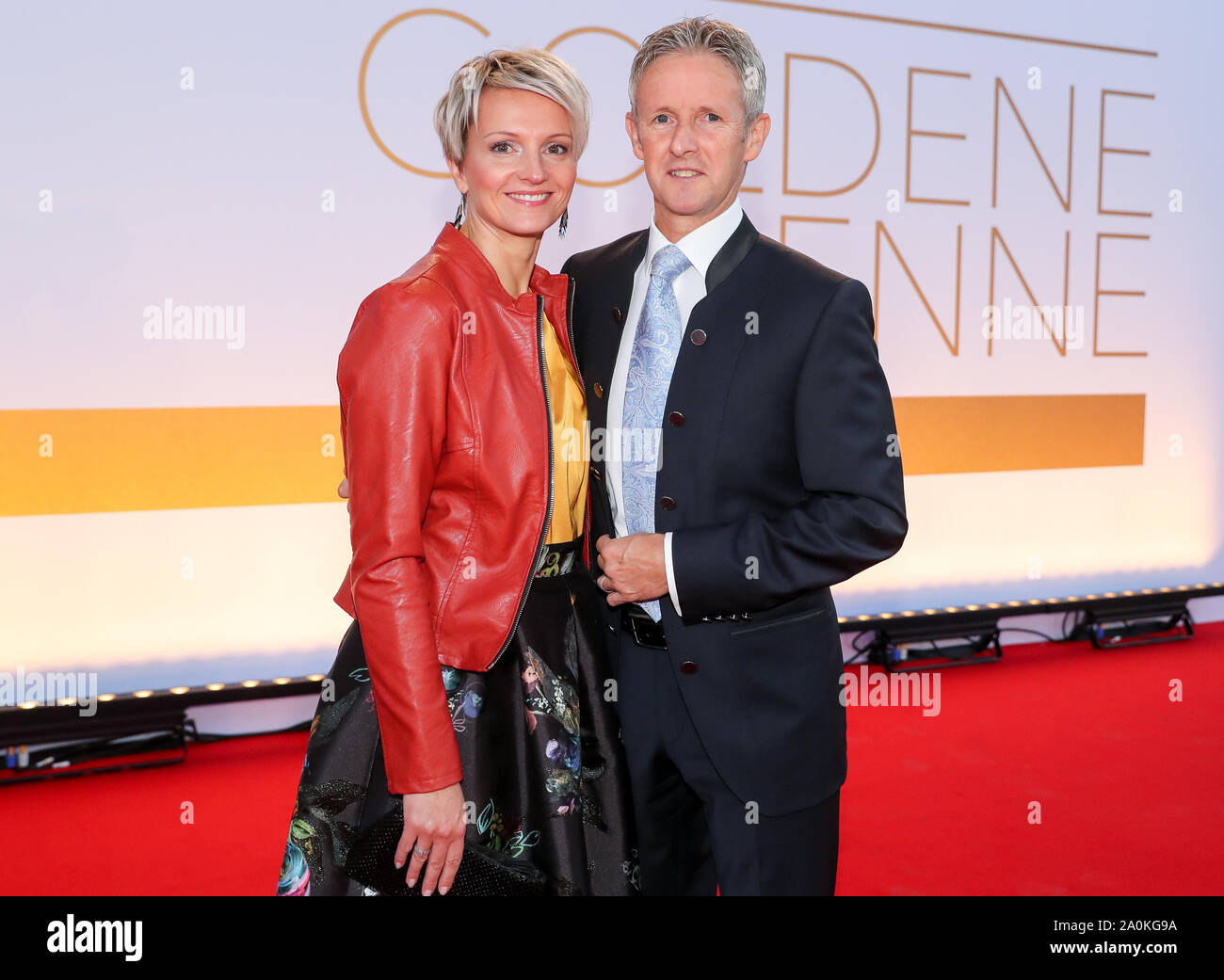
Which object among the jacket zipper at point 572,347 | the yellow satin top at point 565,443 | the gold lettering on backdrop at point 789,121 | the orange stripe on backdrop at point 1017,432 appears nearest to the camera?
the yellow satin top at point 565,443

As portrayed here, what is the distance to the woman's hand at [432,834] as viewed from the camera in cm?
145

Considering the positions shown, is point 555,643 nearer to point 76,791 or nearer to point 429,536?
point 429,536

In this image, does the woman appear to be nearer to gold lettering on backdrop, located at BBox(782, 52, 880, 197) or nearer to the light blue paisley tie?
the light blue paisley tie

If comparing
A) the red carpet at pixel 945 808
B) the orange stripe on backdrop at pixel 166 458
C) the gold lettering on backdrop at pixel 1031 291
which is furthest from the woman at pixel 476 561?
the gold lettering on backdrop at pixel 1031 291

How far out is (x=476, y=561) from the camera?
153 cm

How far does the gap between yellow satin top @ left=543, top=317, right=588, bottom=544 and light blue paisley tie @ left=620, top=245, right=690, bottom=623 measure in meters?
0.09

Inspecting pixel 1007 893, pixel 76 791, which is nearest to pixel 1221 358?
pixel 1007 893

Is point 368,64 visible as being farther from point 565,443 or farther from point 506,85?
point 565,443

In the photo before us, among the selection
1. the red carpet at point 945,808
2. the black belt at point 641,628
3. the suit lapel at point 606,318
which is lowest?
the red carpet at point 945,808

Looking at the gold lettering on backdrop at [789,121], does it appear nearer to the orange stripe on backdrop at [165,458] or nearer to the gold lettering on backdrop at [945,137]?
the gold lettering on backdrop at [945,137]

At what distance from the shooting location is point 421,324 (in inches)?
57.4

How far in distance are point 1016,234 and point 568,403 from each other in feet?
13.7

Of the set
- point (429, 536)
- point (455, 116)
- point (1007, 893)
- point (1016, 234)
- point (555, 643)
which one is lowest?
point (1007, 893)

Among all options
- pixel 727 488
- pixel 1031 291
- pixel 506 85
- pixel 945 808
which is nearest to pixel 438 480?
pixel 727 488
